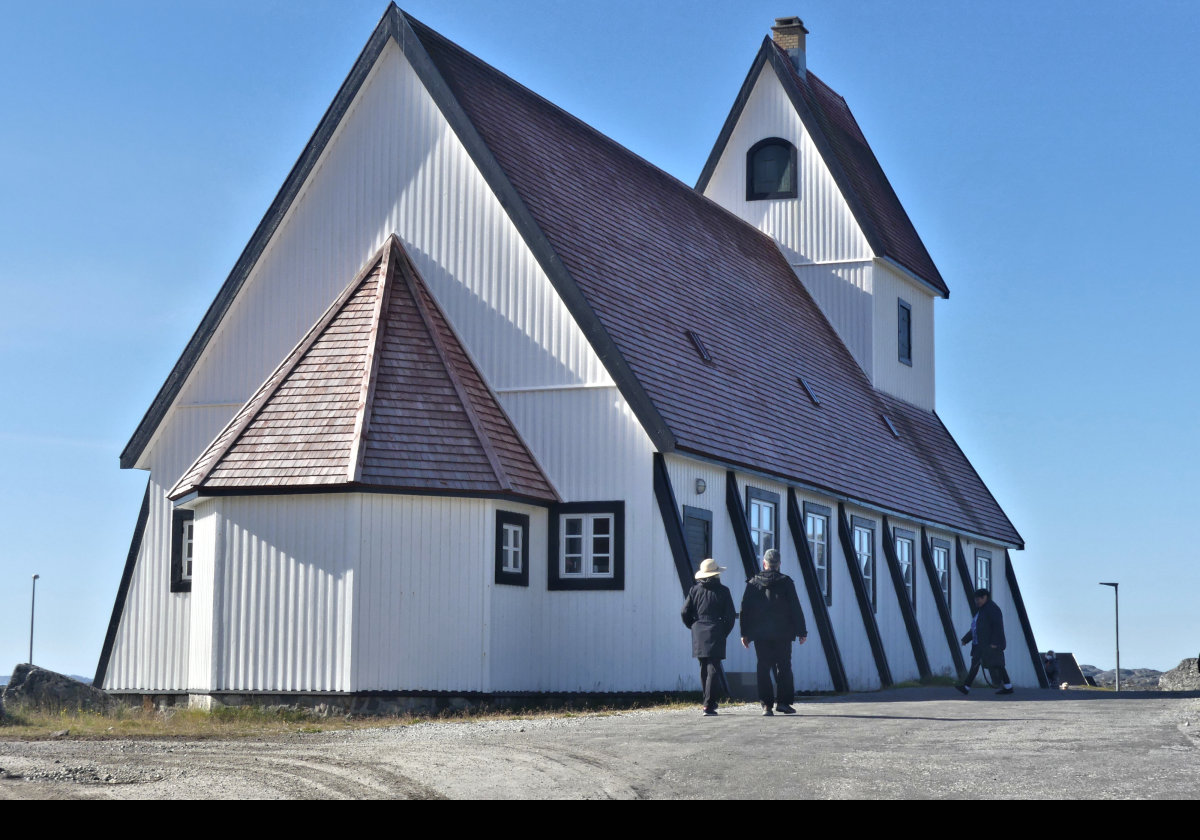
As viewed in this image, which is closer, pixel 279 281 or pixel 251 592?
pixel 251 592

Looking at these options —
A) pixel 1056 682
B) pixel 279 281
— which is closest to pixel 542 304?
pixel 279 281

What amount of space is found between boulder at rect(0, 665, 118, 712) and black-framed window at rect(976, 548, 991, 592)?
70.8 ft

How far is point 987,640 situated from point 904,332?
13174 mm

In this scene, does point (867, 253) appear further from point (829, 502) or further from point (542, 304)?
point (542, 304)

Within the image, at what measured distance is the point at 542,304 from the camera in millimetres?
23078

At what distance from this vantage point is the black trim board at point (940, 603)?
3341 centimetres

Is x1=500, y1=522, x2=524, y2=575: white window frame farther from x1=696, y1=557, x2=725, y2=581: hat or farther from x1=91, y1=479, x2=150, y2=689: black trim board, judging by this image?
x1=91, y1=479, x2=150, y2=689: black trim board

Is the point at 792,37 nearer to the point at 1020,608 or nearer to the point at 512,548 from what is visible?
the point at 1020,608

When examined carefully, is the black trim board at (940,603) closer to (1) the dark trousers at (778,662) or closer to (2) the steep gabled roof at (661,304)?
(2) the steep gabled roof at (661,304)

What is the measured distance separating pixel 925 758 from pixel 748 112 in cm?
2492

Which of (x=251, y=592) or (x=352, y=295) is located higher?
(x=352, y=295)

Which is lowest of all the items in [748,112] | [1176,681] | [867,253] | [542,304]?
[1176,681]

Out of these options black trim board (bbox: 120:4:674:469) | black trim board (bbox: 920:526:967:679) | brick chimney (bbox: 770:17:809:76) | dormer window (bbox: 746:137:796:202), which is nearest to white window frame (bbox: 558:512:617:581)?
black trim board (bbox: 120:4:674:469)

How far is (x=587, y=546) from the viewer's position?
2277 cm
